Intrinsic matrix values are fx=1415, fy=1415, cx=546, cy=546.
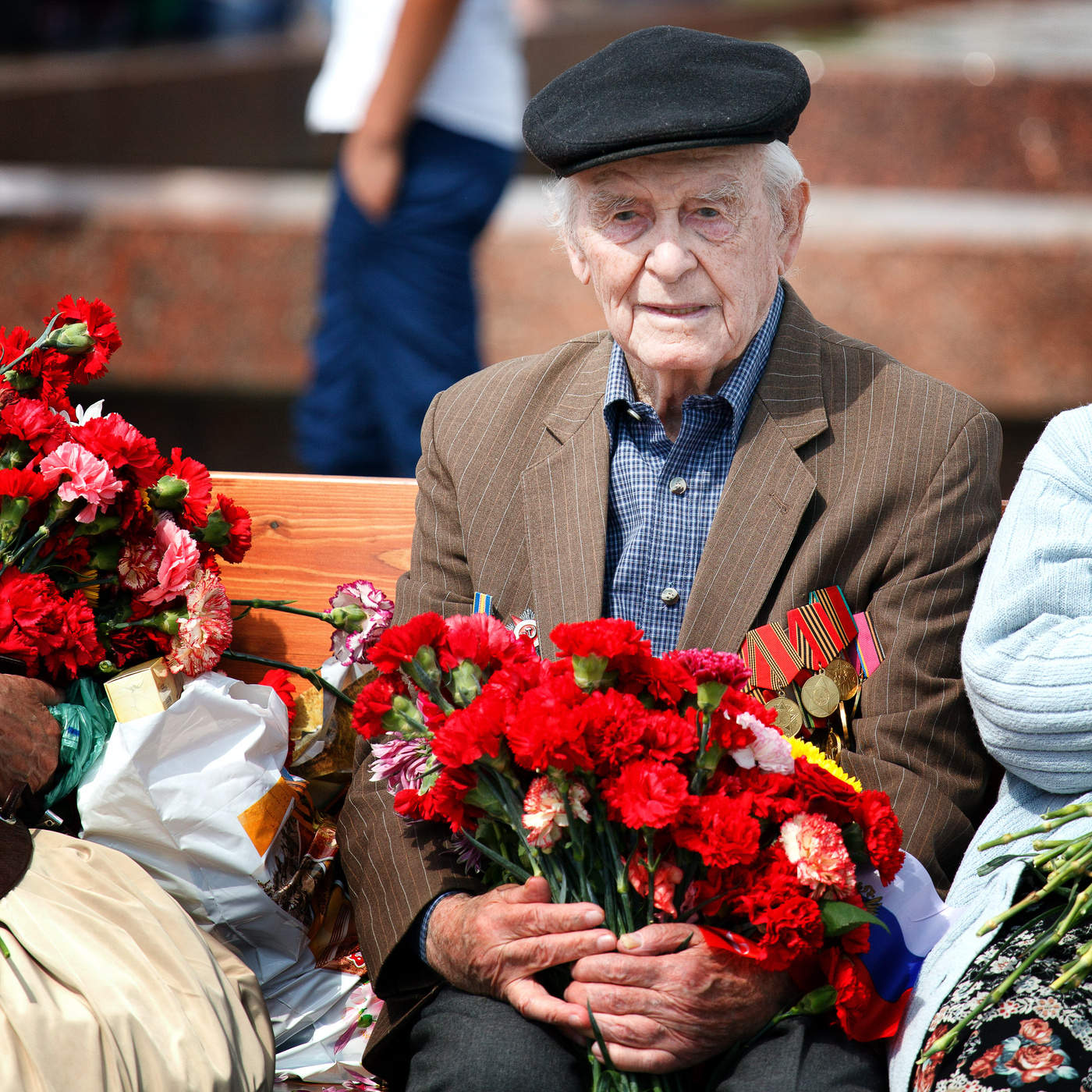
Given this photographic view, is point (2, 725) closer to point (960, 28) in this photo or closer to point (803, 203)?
point (803, 203)

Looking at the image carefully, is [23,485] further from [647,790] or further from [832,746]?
[832,746]

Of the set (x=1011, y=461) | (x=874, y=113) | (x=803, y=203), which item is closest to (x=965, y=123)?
(x=874, y=113)

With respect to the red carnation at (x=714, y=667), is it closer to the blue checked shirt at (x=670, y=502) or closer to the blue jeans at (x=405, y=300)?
the blue checked shirt at (x=670, y=502)

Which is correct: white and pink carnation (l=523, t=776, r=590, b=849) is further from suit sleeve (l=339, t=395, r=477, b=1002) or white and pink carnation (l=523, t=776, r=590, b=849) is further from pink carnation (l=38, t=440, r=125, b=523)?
pink carnation (l=38, t=440, r=125, b=523)

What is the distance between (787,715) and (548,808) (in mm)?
583

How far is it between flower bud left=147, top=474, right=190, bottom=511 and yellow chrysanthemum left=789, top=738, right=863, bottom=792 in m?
1.13

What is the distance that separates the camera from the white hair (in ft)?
7.60

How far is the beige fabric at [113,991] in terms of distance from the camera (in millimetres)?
1902

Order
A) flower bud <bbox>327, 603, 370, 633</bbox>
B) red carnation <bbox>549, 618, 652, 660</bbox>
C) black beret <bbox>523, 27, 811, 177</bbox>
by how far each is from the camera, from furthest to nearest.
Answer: flower bud <bbox>327, 603, 370, 633</bbox>, black beret <bbox>523, 27, 811, 177</bbox>, red carnation <bbox>549, 618, 652, 660</bbox>

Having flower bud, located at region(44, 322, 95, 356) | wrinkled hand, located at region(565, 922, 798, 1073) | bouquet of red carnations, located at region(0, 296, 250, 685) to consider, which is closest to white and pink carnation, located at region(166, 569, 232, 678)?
bouquet of red carnations, located at region(0, 296, 250, 685)

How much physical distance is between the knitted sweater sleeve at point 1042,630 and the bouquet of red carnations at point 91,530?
1.29 m

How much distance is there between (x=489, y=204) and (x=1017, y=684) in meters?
2.86

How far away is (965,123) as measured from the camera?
25.9 ft

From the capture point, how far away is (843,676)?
89.4 inches
